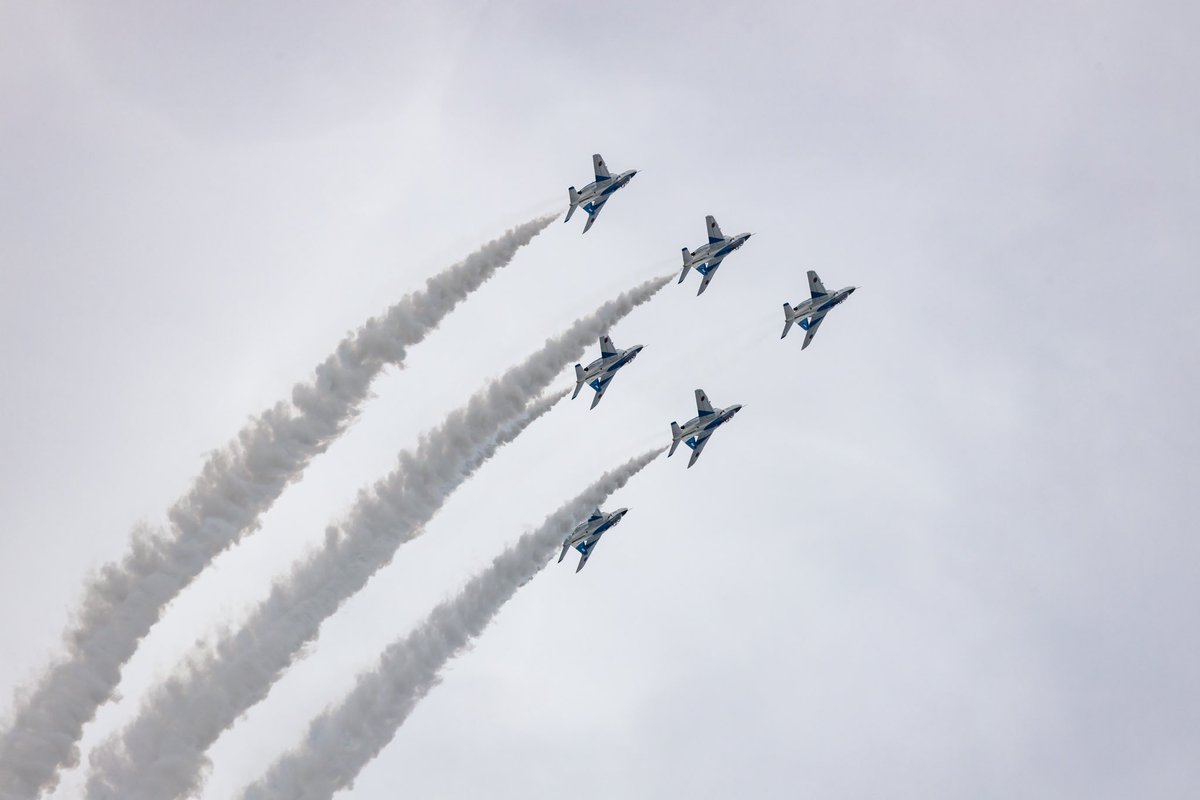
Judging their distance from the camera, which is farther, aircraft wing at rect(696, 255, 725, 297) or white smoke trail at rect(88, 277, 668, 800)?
aircraft wing at rect(696, 255, 725, 297)

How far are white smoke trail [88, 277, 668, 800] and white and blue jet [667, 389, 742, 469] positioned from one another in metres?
8.11

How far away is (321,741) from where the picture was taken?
8988 centimetres

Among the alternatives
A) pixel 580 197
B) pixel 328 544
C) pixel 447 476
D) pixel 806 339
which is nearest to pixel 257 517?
pixel 328 544

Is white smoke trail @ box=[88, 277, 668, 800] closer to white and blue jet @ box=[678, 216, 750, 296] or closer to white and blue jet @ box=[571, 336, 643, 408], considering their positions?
white and blue jet @ box=[571, 336, 643, 408]

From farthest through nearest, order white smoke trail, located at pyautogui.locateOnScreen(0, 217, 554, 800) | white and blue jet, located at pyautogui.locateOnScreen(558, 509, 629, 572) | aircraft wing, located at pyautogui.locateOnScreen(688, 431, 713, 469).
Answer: aircraft wing, located at pyautogui.locateOnScreen(688, 431, 713, 469) < white and blue jet, located at pyautogui.locateOnScreen(558, 509, 629, 572) < white smoke trail, located at pyautogui.locateOnScreen(0, 217, 554, 800)

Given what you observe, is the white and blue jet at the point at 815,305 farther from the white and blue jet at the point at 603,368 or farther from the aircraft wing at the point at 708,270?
the white and blue jet at the point at 603,368

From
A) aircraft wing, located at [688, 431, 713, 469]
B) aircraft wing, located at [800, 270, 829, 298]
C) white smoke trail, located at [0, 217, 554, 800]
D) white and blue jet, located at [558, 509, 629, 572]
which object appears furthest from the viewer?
aircraft wing, located at [800, 270, 829, 298]

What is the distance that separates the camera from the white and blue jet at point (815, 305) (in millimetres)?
107688

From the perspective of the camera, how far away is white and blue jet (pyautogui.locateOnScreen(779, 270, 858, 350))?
10769 cm

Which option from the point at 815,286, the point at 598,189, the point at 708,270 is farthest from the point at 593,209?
the point at 815,286

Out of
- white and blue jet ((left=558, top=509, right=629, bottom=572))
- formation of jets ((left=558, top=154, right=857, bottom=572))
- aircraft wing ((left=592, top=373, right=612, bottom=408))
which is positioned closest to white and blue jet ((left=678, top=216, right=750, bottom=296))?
formation of jets ((left=558, top=154, right=857, bottom=572))

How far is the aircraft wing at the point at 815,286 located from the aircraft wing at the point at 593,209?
13.0 metres

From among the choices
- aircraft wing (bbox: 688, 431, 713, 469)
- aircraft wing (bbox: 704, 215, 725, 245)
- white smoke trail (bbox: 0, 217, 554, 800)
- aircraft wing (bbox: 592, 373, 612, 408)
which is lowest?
white smoke trail (bbox: 0, 217, 554, 800)

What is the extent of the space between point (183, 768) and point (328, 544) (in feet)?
41.3
